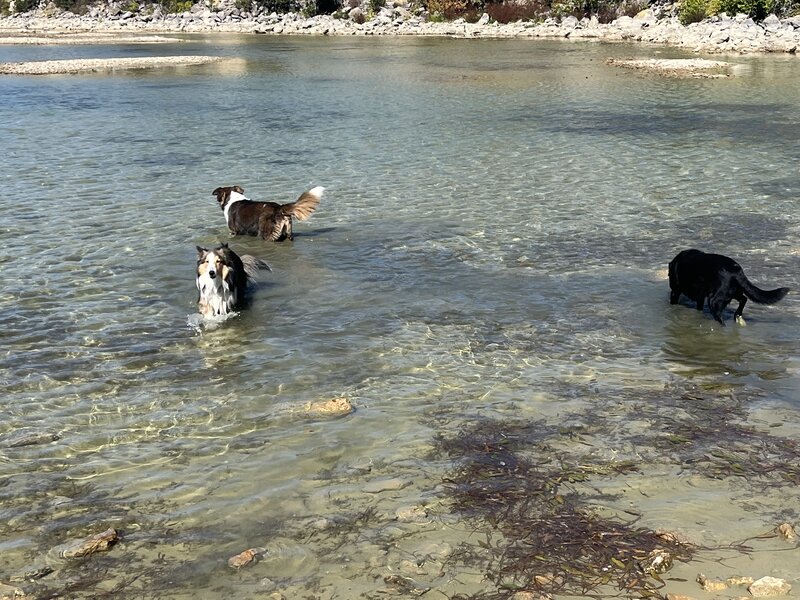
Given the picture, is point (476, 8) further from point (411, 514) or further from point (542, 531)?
point (542, 531)

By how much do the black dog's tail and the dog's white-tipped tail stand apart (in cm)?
563

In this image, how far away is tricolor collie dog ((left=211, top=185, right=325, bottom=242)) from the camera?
11969 millimetres

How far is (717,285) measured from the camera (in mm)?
8641

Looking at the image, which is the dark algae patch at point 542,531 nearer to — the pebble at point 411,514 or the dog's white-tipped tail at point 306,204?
the pebble at point 411,514

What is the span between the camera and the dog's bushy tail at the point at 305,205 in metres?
11.6

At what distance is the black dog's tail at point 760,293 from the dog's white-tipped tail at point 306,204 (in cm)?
563

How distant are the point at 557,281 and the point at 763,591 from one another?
6681mm

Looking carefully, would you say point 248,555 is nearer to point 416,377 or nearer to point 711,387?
point 416,377

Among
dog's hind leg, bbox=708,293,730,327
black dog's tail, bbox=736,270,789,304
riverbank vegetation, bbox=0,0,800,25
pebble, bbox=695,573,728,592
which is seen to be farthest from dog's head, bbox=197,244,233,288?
riverbank vegetation, bbox=0,0,800,25

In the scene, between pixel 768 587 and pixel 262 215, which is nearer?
pixel 768 587

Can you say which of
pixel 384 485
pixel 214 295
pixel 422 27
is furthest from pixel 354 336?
pixel 422 27

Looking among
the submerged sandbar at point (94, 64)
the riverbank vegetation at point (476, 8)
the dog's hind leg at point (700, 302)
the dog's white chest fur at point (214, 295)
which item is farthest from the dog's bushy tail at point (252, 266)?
the riverbank vegetation at point (476, 8)

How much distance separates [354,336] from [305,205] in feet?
11.6

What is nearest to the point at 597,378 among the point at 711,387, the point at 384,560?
the point at 711,387
